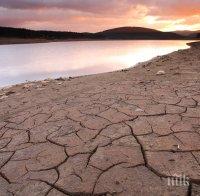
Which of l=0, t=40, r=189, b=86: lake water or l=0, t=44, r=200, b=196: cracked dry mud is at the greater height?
l=0, t=44, r=200, b=196: cracked dry mud

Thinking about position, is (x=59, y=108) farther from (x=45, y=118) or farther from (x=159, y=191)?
(x=159, y=191)

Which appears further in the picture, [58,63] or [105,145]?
[58,63]

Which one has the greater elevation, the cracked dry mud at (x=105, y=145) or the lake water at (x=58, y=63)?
the cracked dry mud at (x=105, y=145)

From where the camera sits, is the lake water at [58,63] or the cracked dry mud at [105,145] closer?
the cracked dry mud at [105,145]

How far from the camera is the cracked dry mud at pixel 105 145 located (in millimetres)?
1803

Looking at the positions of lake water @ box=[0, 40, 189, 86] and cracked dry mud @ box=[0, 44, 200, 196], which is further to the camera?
lake water @ box=[0, 40, 189, 86]

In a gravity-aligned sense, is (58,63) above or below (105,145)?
below

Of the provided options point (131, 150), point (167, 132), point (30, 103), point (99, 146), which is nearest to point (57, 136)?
point (99, 146)

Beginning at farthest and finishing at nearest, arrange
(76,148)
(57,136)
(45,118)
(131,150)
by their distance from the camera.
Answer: (45,118) < (57,136) < (76,148) < (131,150)

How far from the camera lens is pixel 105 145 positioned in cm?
223

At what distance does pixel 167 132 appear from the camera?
236 cm

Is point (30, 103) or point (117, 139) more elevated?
point (117, 139)

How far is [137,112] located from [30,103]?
1.82 metres

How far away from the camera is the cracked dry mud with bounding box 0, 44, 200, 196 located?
180 cm
